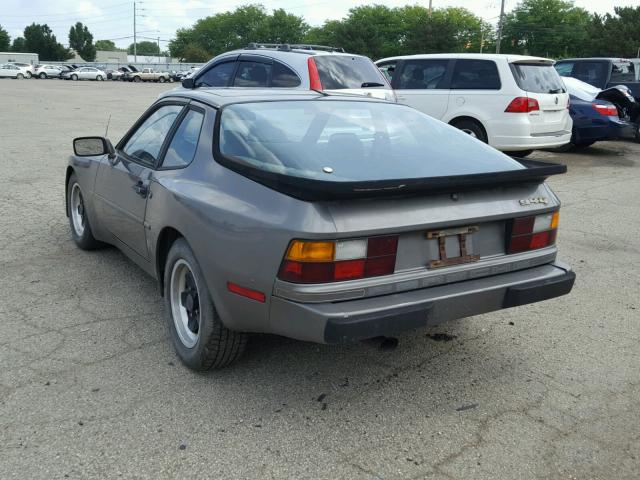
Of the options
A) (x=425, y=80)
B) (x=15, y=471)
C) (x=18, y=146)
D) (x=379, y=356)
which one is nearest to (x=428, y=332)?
(x=379, y=356)

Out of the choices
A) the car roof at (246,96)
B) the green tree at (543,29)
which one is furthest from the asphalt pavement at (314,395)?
the green tree at (543,29)

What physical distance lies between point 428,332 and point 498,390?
0.75 meters

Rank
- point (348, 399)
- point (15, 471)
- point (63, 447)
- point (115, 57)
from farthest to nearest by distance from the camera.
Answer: point (115, 57), point (348, 399), point (63, 447), point (15, 471)

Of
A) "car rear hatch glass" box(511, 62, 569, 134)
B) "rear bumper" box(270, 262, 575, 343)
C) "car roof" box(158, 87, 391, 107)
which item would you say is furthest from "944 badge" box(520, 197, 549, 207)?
"car rear hatch glass" box(511, 62, 569, 134)

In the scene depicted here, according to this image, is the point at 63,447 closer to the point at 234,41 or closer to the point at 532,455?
the point at 532,455

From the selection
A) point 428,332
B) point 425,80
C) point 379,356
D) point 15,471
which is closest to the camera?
point 15,471

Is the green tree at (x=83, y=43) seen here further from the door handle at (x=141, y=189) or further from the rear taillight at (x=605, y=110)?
the door handle at (x=141, y=189)

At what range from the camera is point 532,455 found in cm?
274

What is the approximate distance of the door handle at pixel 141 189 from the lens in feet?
12.6

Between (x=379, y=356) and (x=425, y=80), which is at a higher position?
(x=425, y=80)

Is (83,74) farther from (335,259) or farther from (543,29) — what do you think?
(543,29)

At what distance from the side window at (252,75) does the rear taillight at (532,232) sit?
18.3 feet

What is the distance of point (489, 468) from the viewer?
8.70 feet

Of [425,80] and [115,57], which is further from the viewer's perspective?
[115,57]
